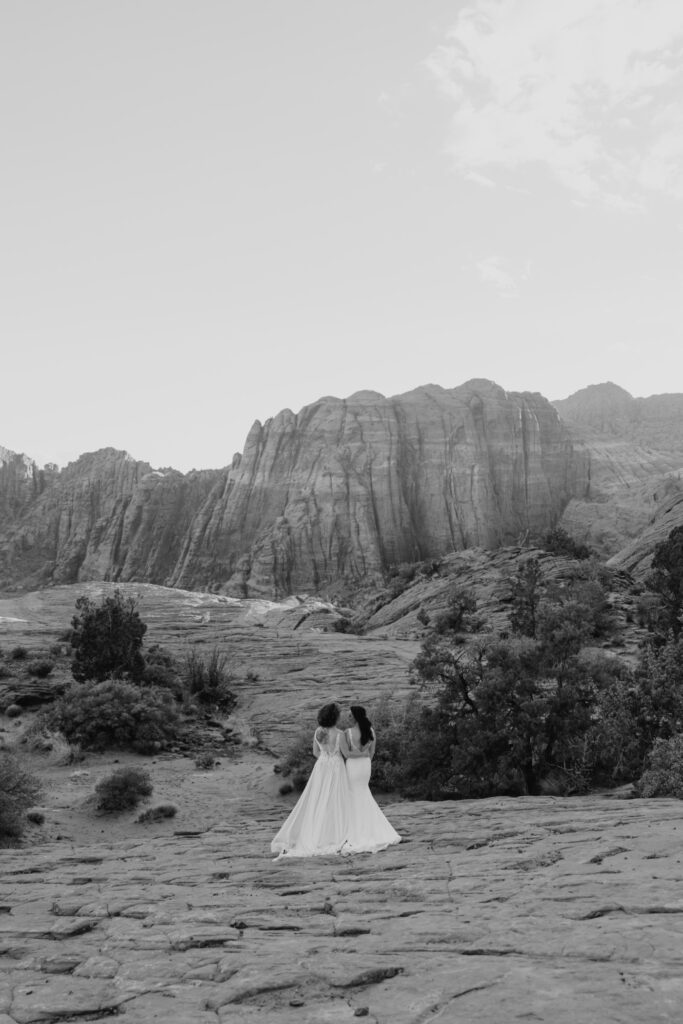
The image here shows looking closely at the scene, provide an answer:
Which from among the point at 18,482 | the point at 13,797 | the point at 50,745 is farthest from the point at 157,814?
the point at 18,482

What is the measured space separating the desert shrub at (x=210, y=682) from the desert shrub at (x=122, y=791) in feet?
44.3

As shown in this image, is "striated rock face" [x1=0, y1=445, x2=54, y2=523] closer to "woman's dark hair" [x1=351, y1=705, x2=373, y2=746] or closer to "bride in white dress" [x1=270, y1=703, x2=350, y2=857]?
"bride in white dress" [x1=270, y1=703, x2=350, y2=857]

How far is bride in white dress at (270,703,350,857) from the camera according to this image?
11.2 meters

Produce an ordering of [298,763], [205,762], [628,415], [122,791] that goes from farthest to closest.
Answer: [628,415] → [205,762] → [298,763] → [122,791]

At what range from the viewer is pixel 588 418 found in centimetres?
16438

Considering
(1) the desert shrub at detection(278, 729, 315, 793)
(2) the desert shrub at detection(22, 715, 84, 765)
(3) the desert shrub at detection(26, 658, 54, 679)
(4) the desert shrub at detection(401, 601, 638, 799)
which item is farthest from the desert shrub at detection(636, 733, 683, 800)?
(3) the desert shrub at detection(26, 658, 54, 679)

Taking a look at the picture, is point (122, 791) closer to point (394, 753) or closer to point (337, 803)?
point (394, 753)

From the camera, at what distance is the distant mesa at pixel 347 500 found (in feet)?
364

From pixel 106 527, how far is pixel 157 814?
382 feet

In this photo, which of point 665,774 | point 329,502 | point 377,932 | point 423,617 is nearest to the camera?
point 377,932

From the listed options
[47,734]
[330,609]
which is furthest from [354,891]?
[330,609]

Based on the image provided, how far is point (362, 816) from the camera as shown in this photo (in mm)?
11375

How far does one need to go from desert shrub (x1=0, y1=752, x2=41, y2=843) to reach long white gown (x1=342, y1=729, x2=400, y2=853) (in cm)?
960

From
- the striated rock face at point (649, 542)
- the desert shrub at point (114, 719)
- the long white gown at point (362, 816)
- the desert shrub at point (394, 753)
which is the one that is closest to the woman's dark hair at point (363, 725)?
the long white gown at point (362, 816)
